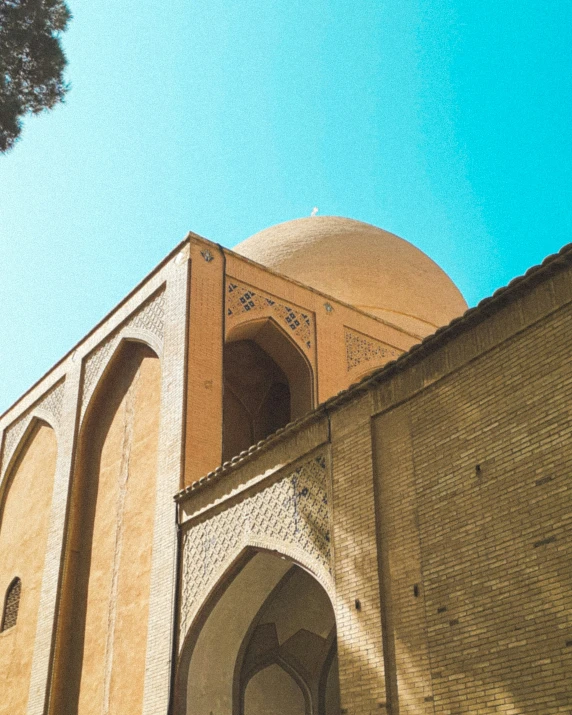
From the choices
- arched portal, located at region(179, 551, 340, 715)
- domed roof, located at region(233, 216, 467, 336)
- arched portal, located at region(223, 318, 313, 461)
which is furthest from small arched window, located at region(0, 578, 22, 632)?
domed roof, located at region(233, 216, 467, 336)

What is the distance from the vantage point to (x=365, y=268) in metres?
12.1

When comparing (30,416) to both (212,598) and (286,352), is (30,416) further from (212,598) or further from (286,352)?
(212,598)

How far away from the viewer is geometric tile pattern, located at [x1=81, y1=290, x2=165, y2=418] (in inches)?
370

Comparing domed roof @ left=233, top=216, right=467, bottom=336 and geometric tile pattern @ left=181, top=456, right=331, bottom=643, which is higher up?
domed roof @ left=233, top=216, right=467, bottom=336

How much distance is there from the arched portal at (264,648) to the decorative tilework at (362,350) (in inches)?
112

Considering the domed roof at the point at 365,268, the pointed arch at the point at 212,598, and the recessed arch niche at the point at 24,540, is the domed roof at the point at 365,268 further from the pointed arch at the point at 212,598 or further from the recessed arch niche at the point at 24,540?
the pointed arch at the point at 212,598

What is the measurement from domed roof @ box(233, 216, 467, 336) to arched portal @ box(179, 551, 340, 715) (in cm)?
459

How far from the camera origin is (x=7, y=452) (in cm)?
1211

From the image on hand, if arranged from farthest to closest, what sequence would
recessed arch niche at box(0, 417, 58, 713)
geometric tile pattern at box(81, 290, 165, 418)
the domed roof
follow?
the domed roof < recessed arch niche at box(0, 417, 58, 713) < geometric tile pattern at box(81, 290, 165, 418)

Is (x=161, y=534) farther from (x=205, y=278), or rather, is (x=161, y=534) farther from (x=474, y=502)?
(x=474, y=502)

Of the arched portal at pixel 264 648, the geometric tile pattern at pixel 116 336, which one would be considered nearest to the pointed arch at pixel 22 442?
the geometric tile pattern at pixel 116 336

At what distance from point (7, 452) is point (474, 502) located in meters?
8.58

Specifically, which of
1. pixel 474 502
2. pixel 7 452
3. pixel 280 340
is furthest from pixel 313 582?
pixel 7 452

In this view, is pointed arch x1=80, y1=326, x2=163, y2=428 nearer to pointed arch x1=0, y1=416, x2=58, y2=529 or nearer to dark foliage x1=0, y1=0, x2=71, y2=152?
pointed arch x1=0, y1=416, x2=58, y2=529
